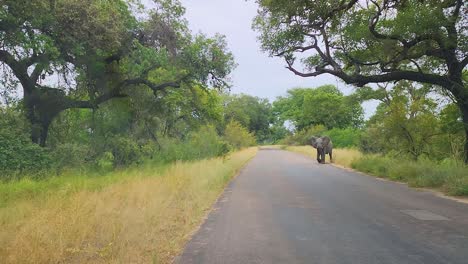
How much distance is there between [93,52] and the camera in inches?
747

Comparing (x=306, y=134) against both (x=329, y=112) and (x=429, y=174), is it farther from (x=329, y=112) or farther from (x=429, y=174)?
(x=429, y=174)

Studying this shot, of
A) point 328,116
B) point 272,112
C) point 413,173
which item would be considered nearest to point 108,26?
point 413,173

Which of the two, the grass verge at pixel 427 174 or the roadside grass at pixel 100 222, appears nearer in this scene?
the roadside grass at pixel 100 222

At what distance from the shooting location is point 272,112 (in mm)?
130375

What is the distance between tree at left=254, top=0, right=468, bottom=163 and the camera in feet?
52.0

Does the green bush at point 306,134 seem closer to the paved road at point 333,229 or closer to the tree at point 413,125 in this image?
the tree at point 413,125

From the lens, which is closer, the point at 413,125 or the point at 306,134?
the point at 413,125

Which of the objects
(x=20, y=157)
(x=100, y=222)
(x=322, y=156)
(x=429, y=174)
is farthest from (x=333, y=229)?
(x=322, y=156)

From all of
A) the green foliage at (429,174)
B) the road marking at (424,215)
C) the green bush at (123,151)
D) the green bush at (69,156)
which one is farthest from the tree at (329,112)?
the road marking at (424,215)

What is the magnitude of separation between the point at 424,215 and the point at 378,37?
8.68 meters

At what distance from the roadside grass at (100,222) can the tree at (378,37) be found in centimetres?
802

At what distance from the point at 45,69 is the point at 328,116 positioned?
7359 centimetres

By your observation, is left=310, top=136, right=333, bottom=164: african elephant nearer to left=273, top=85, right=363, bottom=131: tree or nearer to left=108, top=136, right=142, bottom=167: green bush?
left=108, top=136, right=142, bottom=167: green bush

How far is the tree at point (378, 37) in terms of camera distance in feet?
52.0
